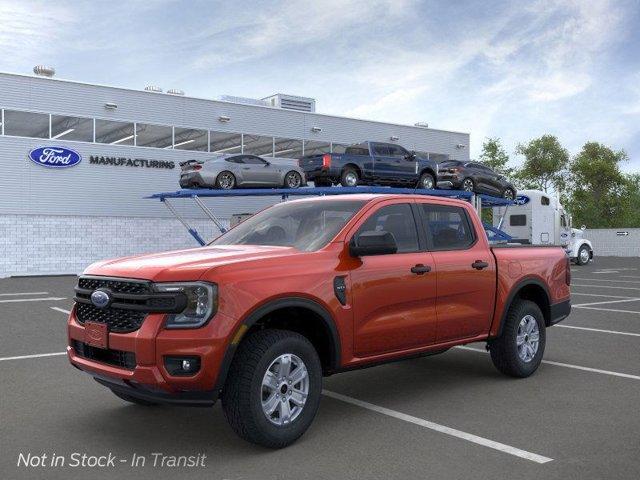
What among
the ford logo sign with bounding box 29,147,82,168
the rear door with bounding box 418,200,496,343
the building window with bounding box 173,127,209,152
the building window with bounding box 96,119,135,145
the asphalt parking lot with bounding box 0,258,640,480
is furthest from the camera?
the building window with bounding box 173,127,209,152

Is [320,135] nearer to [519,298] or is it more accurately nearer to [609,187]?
[519,298]

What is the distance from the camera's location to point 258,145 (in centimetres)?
3216

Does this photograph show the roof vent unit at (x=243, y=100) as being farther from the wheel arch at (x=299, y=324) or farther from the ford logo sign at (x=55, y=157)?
the wheel arch at (x=299, y=324)

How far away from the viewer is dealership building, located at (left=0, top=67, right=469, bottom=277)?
Answer: 26.1 metres

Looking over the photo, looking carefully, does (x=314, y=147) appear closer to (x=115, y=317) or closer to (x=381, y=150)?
(x=381, y=150)

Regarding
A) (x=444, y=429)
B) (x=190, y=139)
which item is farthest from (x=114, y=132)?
(x=444, y=429)

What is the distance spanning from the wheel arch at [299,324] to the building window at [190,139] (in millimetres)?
26059

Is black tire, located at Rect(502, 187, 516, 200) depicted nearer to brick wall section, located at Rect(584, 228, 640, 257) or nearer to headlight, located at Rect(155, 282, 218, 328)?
headlight, located at Rect(155, 282, 218, 328)

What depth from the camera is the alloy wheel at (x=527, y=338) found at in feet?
22.4

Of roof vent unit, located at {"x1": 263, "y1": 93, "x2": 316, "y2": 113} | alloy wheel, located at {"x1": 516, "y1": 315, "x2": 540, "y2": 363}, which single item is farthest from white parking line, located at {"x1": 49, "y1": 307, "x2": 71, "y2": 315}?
roof vent unit, located at {"x1": 263, "y1": 93, "x2": 316, "y2": 113}

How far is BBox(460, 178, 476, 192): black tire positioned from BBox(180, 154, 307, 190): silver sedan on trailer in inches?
232

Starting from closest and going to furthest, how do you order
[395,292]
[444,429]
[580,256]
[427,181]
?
[444,429] → [395,292] → [427,181] → [580,256]

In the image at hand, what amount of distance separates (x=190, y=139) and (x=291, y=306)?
26608 millimetres

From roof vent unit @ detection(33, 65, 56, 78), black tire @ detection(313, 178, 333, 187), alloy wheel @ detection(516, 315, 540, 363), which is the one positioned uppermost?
roof vent unit @ detection(33, 65, 56, 78)
